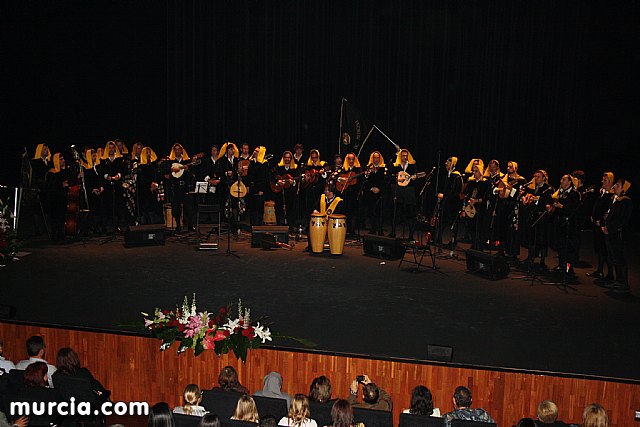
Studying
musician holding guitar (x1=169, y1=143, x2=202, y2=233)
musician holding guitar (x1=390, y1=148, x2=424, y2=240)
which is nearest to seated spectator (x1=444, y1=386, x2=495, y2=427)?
musician holding guitar (x1=390, y1=148, x2=424, y2=240)

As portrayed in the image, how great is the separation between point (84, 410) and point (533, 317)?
6000mm

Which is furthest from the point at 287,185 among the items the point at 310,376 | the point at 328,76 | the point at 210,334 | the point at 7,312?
the point at 310,376

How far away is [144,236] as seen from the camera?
1367cm

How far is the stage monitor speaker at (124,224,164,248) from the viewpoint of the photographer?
44.2ft

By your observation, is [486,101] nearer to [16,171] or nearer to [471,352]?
[471,352]

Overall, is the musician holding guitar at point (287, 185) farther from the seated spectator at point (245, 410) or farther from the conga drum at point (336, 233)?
the seated spectator at point (245, 410)

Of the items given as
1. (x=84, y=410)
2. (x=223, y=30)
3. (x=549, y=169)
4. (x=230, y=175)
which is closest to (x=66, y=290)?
(x=84, y=410)

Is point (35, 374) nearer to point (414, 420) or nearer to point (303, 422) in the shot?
point (303, 422)

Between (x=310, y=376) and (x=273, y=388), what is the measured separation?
0.67m

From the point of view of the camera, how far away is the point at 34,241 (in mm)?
13953

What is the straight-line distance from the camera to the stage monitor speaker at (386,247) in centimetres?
1279

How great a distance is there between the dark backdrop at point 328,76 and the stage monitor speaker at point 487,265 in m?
6.73

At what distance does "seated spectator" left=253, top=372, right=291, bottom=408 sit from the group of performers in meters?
6.34

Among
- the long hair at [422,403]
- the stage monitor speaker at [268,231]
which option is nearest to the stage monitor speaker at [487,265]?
the stage monitor speaker at [268,231]
